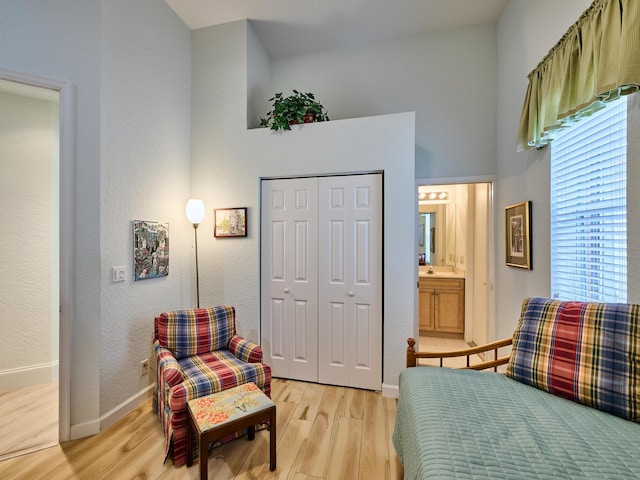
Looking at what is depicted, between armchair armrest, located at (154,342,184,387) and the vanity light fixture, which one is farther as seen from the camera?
the vanity light fixture

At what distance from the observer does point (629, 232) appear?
4.33ft

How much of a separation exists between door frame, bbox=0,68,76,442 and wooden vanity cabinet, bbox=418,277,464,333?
3870mm

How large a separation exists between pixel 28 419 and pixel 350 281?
2.67m

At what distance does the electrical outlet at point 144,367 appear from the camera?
236 cm

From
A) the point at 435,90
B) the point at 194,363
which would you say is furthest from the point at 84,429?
the point at 435,90

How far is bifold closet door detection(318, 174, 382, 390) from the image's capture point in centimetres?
256

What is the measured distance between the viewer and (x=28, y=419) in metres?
2.06

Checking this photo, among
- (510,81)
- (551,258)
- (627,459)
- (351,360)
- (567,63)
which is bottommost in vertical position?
(351,360)

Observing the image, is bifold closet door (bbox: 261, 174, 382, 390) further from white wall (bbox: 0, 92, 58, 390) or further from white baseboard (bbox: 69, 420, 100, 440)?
white wall (bbox: 0, 92, 58, 390)

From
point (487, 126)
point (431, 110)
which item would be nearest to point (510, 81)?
point (487, 126)

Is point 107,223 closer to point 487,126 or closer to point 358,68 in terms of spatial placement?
point 358,68

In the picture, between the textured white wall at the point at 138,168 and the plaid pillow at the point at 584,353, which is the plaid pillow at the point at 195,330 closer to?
the textured white wall at the point at 138,168

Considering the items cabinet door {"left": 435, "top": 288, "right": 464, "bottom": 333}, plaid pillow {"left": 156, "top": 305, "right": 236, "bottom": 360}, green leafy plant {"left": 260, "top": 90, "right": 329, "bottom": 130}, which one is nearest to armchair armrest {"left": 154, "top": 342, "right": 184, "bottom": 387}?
plaid pillow {"left": 156, "top": 305, "right": 236, "bottom": 360}

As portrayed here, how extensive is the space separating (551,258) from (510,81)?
5.50 ft
